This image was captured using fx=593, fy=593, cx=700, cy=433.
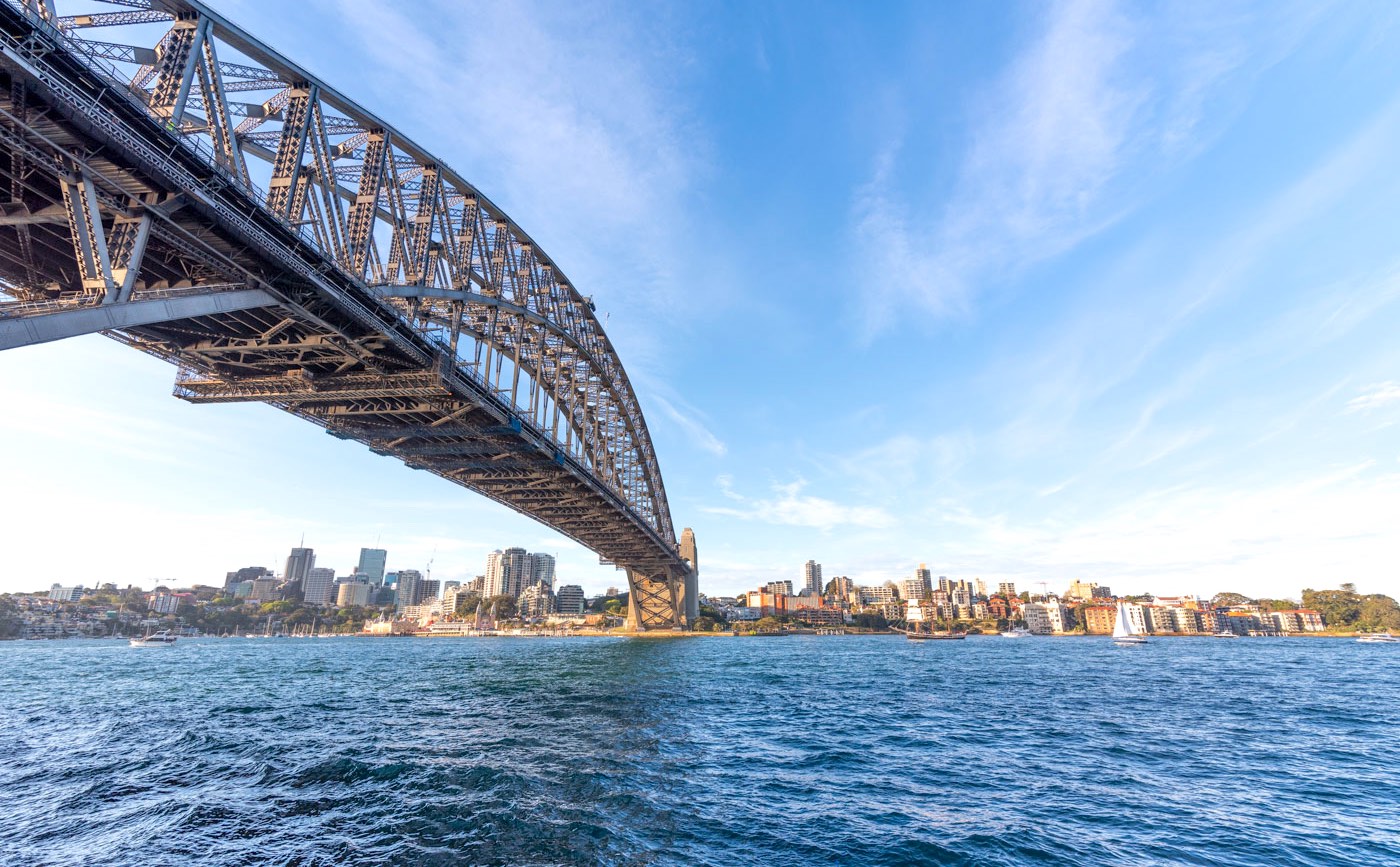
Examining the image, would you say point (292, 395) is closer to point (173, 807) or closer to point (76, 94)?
point (76, 94)

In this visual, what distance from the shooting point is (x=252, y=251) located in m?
21.1

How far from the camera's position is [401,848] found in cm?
1066

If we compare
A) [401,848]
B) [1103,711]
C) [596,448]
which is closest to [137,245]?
[401,848]

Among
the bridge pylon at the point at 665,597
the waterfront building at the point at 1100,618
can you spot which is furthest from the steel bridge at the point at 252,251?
the waterfront building at the point at 1100,618

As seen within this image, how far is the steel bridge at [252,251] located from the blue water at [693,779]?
1178cm

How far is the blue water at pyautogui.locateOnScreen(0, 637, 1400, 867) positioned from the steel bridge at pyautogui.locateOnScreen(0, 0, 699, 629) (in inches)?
464

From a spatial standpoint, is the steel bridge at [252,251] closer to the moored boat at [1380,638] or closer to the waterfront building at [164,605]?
the moored boat at [1380,638]

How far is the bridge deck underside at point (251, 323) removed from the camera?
1619 centimetres

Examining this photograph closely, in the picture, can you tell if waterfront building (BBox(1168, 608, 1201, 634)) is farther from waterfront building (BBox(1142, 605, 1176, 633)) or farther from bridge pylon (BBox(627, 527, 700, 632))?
bridge pylon (BBox(627, 527, 700, 632))

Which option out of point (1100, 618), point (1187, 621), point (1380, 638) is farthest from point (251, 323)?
point (1187, 621)

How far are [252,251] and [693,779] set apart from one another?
22.9 m

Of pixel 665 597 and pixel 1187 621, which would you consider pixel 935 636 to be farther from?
pixel 1187 621

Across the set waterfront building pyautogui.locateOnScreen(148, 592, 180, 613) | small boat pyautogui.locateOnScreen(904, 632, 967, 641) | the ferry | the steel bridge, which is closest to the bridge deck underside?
the steel bridge

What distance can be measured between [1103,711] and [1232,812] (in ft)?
54.1
